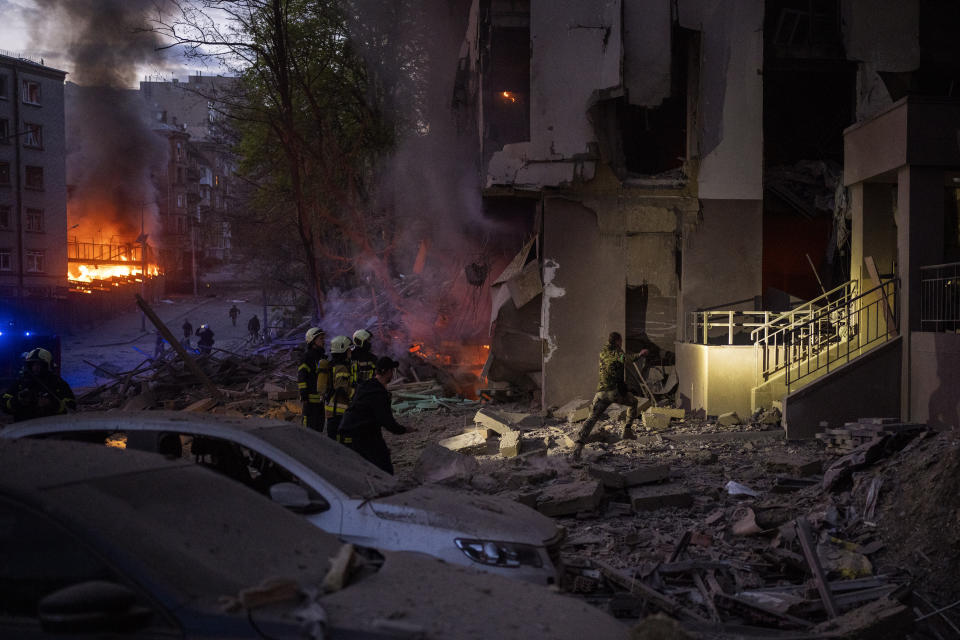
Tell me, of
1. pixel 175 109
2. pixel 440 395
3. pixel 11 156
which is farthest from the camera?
pixel 175 109

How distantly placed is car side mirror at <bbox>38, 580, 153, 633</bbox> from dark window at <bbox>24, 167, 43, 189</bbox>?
53.4m

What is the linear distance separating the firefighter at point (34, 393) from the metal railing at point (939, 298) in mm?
11850

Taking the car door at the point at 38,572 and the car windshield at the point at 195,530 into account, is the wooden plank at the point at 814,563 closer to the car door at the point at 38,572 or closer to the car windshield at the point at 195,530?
the car windshield at the point at 195,530

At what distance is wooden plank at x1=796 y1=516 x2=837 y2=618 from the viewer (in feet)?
→ 17.3

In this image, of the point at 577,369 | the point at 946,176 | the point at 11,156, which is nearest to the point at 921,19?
the point at 946,176

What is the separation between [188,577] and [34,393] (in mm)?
6616

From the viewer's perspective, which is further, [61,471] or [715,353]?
[715,353]

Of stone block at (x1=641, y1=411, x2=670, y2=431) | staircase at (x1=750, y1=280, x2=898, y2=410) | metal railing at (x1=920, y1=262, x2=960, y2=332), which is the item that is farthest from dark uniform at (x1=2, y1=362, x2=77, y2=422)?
metal railing at (x1=920, y1=262, x2=960, y2=332)

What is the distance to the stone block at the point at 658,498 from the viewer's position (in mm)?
8133

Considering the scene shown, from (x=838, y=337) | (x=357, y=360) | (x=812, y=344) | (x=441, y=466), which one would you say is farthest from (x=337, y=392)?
(x=838, y=337)

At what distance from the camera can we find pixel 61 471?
3.12 metres

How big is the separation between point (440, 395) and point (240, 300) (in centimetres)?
4934

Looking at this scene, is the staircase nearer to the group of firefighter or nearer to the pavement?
the group of firefighter

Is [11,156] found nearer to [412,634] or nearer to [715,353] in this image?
[715,353]
